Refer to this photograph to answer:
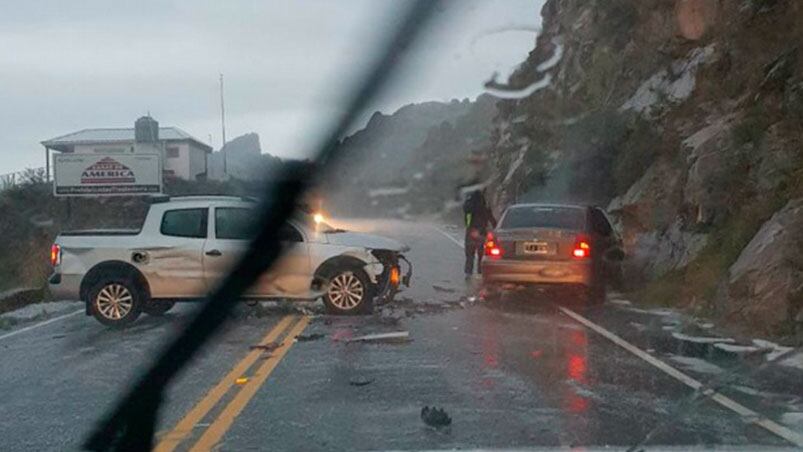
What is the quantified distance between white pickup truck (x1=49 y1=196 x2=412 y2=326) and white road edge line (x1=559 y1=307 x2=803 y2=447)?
10.7ft

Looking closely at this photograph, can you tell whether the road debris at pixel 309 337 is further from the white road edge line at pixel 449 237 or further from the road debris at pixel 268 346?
the white road edge line at pixel 449 237

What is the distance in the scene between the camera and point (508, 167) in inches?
1277

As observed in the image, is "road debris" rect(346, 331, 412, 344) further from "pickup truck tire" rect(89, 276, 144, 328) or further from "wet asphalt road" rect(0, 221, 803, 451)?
"pickup truck tire" rect(89, 276, 144, 328)

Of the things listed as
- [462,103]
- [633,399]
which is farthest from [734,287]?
[462,103]

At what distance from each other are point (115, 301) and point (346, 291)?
10.3 feet

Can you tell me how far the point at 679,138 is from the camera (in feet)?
76.5

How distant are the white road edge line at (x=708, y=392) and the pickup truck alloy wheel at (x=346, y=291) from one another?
118 inches

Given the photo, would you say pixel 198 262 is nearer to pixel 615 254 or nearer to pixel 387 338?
pixel 387 338

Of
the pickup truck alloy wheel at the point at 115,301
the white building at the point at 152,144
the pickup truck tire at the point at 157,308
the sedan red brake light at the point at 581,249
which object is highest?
the white building at the point at 152,144

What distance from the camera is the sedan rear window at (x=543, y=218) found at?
58.0 ft

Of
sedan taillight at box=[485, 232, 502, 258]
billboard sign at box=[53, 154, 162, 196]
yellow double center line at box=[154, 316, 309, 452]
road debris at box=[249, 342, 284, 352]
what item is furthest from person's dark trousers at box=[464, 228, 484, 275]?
billboard sign at box=[53, 154, 162, 196]

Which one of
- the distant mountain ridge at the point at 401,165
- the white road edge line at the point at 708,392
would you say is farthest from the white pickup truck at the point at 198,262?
the distant mountain ridge at the point at 401,165

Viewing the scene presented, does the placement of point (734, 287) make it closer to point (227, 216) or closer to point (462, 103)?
point (227, 216)

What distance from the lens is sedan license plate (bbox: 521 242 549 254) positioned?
674 inches
